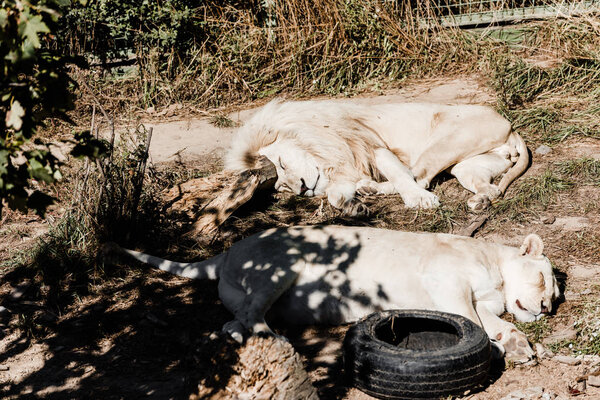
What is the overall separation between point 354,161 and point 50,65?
4849 mm

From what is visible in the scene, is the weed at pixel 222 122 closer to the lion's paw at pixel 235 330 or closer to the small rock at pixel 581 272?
the small rock at pixel 581 272

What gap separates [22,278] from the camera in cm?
522

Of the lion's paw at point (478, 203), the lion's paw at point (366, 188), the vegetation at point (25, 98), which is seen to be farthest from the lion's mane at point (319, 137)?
the vegetation at point (25, 98)

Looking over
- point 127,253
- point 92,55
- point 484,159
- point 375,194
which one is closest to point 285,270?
point 127,253

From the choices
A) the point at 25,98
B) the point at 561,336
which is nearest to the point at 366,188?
the point at 561,336

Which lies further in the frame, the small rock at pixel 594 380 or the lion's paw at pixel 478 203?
the lion's paw at pixel 478 203

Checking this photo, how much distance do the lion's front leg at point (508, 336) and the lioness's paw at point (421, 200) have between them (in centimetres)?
238

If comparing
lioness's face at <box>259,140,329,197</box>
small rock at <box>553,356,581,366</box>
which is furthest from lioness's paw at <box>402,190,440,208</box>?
small rock at <box>553,356,581,366</box>

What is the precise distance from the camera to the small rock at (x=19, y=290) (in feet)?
16.2

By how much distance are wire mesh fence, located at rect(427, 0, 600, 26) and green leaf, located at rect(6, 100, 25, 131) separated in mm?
8818

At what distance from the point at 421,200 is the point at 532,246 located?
2214mm

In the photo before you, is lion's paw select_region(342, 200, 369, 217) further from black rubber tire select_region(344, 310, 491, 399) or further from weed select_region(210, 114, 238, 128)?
weed select_region(210, 114, 238, 128)

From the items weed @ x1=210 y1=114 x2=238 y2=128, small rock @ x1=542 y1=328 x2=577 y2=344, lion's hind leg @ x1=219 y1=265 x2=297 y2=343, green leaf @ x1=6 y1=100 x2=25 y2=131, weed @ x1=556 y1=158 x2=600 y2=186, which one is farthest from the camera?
weed @ x1=210 y1=114 x2=238 y2=128

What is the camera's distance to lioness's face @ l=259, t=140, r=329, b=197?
272 inches
